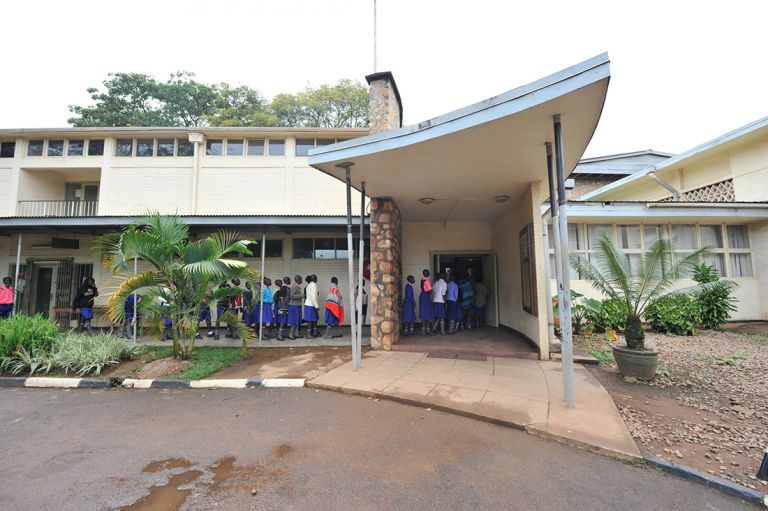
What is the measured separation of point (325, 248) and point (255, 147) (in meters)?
4.87

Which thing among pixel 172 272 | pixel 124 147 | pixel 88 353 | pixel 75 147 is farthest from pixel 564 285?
pixel 75 147

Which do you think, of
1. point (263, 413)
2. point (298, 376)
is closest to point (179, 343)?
point (298, 376)

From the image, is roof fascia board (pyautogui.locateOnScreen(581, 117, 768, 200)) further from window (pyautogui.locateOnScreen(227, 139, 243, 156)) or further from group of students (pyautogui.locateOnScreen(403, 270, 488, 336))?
window (pyautogui.locateOnScreen(227, 139, 243, 156))

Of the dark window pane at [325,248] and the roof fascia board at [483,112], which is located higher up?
the roof fascia board at [483,112]

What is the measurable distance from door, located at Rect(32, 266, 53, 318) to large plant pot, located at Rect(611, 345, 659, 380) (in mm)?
16764

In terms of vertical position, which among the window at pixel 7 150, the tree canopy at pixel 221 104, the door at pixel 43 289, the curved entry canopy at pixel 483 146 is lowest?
the door at pixel 43 289

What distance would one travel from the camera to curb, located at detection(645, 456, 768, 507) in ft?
8.09

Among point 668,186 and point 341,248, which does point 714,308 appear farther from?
point 341,248

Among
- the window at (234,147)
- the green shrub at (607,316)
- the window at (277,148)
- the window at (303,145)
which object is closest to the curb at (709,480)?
the green shrub at (607,316)

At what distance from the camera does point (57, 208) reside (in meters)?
12.8

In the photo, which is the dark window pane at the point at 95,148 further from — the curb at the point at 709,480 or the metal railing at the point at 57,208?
the curb at the point at 709,480

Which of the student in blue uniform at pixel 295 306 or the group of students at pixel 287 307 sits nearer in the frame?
the group of students at pixel 287 307

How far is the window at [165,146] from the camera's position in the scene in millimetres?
12359

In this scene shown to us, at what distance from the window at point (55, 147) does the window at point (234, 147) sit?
244 inches
